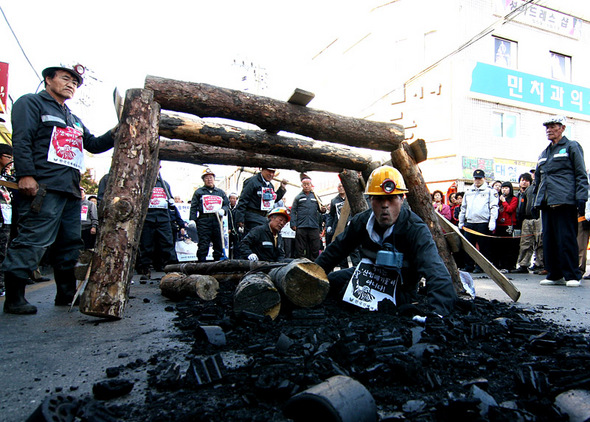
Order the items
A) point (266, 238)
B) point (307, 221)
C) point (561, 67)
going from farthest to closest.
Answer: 1. point (561, 67)
2. point (307, 221)
3. point (266, 238)

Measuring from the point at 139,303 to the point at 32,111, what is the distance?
220cm

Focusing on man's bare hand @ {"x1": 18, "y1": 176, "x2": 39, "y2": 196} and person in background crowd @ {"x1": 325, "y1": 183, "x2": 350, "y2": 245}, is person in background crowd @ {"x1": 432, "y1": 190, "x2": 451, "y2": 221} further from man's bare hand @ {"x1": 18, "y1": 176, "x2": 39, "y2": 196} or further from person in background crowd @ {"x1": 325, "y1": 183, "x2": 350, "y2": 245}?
man's bare hand @ {"x1": 18, "y1": 176, "x2": 39, "y2": 196}

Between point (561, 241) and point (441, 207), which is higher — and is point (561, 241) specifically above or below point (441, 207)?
below

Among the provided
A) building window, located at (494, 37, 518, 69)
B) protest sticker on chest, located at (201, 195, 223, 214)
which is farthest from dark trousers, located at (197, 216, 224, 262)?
building window, located at (494, 37, 518, 69)

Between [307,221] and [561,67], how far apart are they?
60.0ft

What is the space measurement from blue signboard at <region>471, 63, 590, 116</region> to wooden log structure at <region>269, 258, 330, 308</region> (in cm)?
1733

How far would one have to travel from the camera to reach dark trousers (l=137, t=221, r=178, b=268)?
753 centimetres

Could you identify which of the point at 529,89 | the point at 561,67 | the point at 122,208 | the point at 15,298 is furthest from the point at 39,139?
the point at 561,67

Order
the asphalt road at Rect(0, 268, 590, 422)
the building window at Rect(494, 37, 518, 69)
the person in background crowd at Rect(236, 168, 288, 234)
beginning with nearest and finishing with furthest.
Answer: the asphalt road at Rect(0, 268, 590, 422)
the person in background crowd at Rect(236, 168, 288, 234)
the building window at Rect(494, 37, 518, 69)

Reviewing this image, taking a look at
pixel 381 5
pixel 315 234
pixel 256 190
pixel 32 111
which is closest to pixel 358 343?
pixel 32 111

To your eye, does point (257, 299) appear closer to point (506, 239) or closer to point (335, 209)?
point (335, 209)

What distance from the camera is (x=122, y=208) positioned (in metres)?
3.59

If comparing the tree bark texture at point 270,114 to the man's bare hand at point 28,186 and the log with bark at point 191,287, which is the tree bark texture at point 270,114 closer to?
the man's bare hand at point 28,186

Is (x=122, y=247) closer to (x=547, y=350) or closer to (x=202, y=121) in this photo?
(x=202, y=121)
